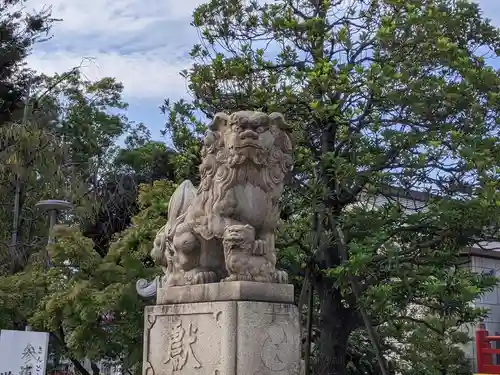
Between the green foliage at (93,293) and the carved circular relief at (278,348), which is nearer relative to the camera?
the carved circular relief at (278,348)

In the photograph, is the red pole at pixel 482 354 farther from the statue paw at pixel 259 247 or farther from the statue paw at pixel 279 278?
the statue paw at pixel 259 247

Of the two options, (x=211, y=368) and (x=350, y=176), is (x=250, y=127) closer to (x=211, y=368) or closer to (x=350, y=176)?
(x=211, y=368)

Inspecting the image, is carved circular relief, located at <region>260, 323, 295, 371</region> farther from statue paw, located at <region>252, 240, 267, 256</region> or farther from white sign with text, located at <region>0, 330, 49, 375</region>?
white sign with text, located at <region>0, 330, 49, 375</region>

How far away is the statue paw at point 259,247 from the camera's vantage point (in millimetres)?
5682

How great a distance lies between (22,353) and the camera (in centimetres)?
776

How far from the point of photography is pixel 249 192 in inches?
227

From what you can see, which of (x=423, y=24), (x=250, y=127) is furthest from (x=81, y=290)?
(x=423, y=24)

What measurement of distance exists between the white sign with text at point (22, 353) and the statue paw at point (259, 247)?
11.7 feet

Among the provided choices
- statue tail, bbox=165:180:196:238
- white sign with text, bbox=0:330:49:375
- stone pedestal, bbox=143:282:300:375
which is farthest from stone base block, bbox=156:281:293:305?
white sign with text, bbox=0:330:49:375

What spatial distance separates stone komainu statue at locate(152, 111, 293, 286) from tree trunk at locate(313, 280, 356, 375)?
4250 mm

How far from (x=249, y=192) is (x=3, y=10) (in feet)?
49.9

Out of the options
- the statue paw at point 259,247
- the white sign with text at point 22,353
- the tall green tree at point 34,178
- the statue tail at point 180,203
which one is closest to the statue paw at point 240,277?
the statue paw at point 259,247

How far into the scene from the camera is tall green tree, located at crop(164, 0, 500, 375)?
27.5ft

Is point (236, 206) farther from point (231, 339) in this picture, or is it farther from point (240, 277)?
point (231, 339)
